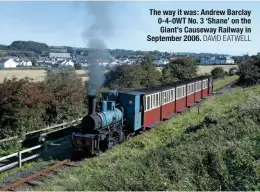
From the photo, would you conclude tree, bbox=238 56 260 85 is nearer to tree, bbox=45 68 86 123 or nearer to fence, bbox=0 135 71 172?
tree, bbox=45 68 86 123

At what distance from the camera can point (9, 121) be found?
15555 millimetres

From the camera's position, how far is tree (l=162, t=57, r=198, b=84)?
3868 centimetres

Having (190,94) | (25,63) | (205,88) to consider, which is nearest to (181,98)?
(190,94)

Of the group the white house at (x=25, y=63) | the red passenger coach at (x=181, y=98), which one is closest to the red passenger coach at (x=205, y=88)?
the red passenger coach at (x=181, y=98)

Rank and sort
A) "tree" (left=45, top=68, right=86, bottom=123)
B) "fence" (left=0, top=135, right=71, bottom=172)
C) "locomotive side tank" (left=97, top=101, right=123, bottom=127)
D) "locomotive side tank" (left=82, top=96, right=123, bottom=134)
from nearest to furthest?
"fence" (left=0, top=135, right=71, bottom=172), "locomotive side tank" (left=82, top=96, right=123, bottom=134), "locomotive side tank" (left=97, top=101, right=123, bottom=127), "tree" (left=45, top=68, right=86, bottom=123)

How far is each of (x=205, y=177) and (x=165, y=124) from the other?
11.7 meters

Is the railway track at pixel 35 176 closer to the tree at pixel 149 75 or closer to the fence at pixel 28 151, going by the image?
the fence at pixel 28 151

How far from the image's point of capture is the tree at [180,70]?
38681mm

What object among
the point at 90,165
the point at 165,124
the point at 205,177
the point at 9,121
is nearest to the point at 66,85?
the point at 9,121

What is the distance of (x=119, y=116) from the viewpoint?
49.4ft

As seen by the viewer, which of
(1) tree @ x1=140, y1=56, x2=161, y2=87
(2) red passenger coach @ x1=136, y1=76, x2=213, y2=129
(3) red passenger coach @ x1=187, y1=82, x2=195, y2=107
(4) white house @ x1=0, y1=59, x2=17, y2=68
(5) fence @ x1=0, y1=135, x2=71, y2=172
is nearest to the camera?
(5) fence @ x1=0, y1=135, x2=71, y2=172

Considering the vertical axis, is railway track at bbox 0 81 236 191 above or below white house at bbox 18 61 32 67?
below

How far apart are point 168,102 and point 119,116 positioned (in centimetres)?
587

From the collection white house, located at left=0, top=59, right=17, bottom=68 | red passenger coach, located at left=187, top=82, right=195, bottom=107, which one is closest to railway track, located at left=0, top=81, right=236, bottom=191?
red passenger coach, located at left=187, top=82, right=195, bottom=107
